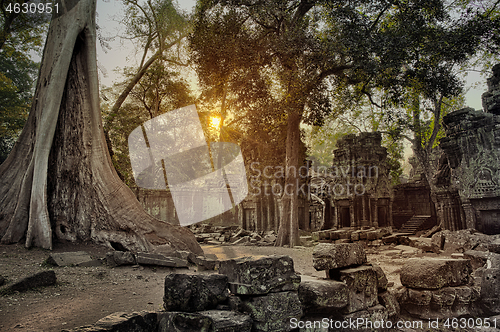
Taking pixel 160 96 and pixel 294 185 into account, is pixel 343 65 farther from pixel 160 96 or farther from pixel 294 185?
pixel 160 96

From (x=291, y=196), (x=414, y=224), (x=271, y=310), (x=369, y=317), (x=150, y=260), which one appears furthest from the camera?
(x=414, y=224)

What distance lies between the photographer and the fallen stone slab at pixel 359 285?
3.20 metres

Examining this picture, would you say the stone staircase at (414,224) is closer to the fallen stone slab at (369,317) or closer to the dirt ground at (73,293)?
the dirt ground at (73,293)

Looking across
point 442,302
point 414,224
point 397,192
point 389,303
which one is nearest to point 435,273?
point 442,302

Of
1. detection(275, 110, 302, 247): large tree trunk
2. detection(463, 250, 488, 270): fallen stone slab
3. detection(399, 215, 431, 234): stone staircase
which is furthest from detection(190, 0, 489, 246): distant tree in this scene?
detection(399, 215, 431, 234): stone staircase

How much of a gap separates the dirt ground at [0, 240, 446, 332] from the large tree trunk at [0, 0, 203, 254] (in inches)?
18.9

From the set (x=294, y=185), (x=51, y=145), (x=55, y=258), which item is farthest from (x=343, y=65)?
(x=55, y=258)

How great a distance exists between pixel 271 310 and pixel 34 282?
2677 mm

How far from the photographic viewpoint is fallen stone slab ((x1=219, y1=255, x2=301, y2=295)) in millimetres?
2594

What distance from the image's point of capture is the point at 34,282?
3232mm

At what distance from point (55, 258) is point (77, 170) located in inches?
89.8

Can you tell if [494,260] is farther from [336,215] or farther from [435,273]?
[336,215]

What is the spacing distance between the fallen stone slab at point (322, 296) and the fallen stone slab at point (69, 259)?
11.1 ft

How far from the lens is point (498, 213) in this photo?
314 inches
